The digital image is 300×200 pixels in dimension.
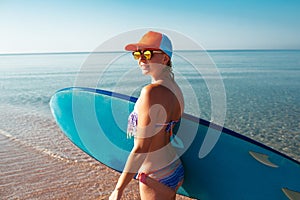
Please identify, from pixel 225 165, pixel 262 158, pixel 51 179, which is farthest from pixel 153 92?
pixel 51 179

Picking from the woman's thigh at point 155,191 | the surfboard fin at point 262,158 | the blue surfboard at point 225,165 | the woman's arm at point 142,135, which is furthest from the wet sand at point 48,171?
the woman's arm at point 142,135

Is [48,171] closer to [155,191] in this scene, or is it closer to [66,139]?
[66,139]

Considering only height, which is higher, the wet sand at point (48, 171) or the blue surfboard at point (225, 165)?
the blue surfboard at point (225, 165)

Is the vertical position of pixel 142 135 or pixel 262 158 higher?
pixel 142 135

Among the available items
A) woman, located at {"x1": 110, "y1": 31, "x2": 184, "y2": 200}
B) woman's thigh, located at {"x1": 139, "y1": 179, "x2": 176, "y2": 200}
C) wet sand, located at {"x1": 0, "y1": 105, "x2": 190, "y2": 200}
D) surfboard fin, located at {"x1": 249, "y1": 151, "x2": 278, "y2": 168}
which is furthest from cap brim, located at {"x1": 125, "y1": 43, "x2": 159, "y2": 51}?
wet sand, located at {"x1": 0, "y1": 105, "x2": 190, "y2": 200}

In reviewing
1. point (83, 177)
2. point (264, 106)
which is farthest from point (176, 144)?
point (264, 106)

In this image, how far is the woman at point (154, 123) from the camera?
5.58ft

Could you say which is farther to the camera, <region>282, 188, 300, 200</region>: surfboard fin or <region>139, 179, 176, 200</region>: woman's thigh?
<region>282, 188, 300, 200</region>: surfboard fin

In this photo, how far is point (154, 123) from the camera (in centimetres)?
171

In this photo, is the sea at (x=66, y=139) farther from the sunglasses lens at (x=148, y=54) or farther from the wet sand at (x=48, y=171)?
the sunglasses lens at (x=148, y=54)

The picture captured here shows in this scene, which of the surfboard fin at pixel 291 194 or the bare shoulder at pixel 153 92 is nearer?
the bare shoulder at pixel 153 92

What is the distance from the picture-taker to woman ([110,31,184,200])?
66.9 inches

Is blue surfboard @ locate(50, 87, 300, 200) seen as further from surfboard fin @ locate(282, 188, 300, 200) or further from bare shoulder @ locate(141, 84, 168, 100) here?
bare shoulder @ locate(141, 84, 168, 100)

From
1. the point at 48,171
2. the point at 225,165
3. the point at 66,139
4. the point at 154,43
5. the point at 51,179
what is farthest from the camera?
the point at 66,139
